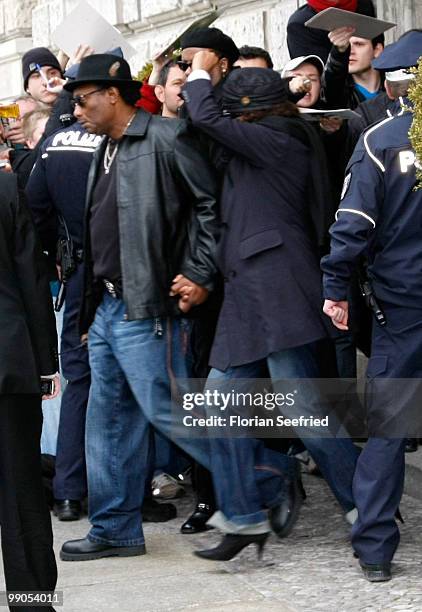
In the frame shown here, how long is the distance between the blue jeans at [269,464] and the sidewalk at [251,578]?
23 cm

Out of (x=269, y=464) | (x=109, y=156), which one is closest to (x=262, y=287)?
(x=269, y=464)

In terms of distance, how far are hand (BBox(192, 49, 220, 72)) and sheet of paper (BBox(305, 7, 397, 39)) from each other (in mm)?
713

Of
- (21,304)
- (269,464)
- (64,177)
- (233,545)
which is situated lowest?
(233,545)

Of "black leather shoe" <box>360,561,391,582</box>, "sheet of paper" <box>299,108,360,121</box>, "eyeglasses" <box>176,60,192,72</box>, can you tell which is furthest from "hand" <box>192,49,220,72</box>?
"black leather shoe" <box>360,561,391,582</box>

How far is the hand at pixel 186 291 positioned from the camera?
5996mm

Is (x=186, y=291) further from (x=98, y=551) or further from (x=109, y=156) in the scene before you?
(x=98, y=551)

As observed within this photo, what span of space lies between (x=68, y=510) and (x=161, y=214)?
1.64m

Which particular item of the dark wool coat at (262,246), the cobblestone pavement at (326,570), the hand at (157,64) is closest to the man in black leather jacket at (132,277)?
the dark wool coat at (262,246)

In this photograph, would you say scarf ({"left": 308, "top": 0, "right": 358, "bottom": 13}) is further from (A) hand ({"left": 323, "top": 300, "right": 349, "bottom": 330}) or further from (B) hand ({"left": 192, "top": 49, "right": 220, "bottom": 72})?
(A) hand ({"left": 323, "top": 300, "right": 349, "bottom": 330})

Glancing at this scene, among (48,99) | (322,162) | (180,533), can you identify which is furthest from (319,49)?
(180,533)

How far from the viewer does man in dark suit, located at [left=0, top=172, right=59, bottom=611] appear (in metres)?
4.97

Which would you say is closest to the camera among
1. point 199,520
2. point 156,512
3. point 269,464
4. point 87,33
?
point 269,464

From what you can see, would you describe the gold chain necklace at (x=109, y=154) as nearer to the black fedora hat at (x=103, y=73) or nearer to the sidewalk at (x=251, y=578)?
the black fedora hat at (x=103, y=73)

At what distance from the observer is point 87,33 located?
7.44 meters
